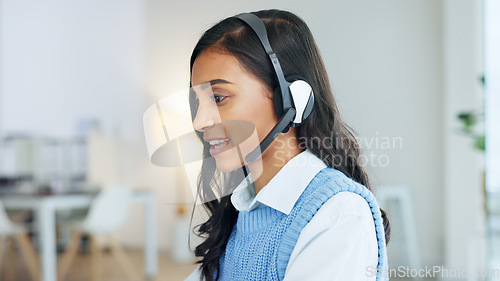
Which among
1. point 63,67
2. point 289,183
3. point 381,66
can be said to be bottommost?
point 289,183

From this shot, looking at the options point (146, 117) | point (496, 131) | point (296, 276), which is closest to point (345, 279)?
point (296, 276)

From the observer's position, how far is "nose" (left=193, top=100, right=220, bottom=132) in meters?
0.54

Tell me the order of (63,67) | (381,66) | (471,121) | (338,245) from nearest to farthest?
(338,245) → (381,66) → (471,121) → (63,67)

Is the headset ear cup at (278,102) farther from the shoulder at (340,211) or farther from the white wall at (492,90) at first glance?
the white wall at (492,90)

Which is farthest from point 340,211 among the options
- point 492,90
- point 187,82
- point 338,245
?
point 492,90

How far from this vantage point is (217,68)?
554 mm

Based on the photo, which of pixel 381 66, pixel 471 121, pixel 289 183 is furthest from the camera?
pixel 471 121

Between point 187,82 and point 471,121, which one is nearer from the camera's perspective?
point 187,82

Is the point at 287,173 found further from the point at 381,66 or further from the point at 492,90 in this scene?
the point at 492,90

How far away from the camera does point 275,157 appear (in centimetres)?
64

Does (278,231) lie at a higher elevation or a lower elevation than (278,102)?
lower

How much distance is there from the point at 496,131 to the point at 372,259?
181 cm

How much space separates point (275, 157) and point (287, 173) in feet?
0.13

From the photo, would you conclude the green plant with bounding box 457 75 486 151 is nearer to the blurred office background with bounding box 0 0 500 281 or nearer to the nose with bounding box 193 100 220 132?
the blurred office background with bounding box 0 0 500 281
